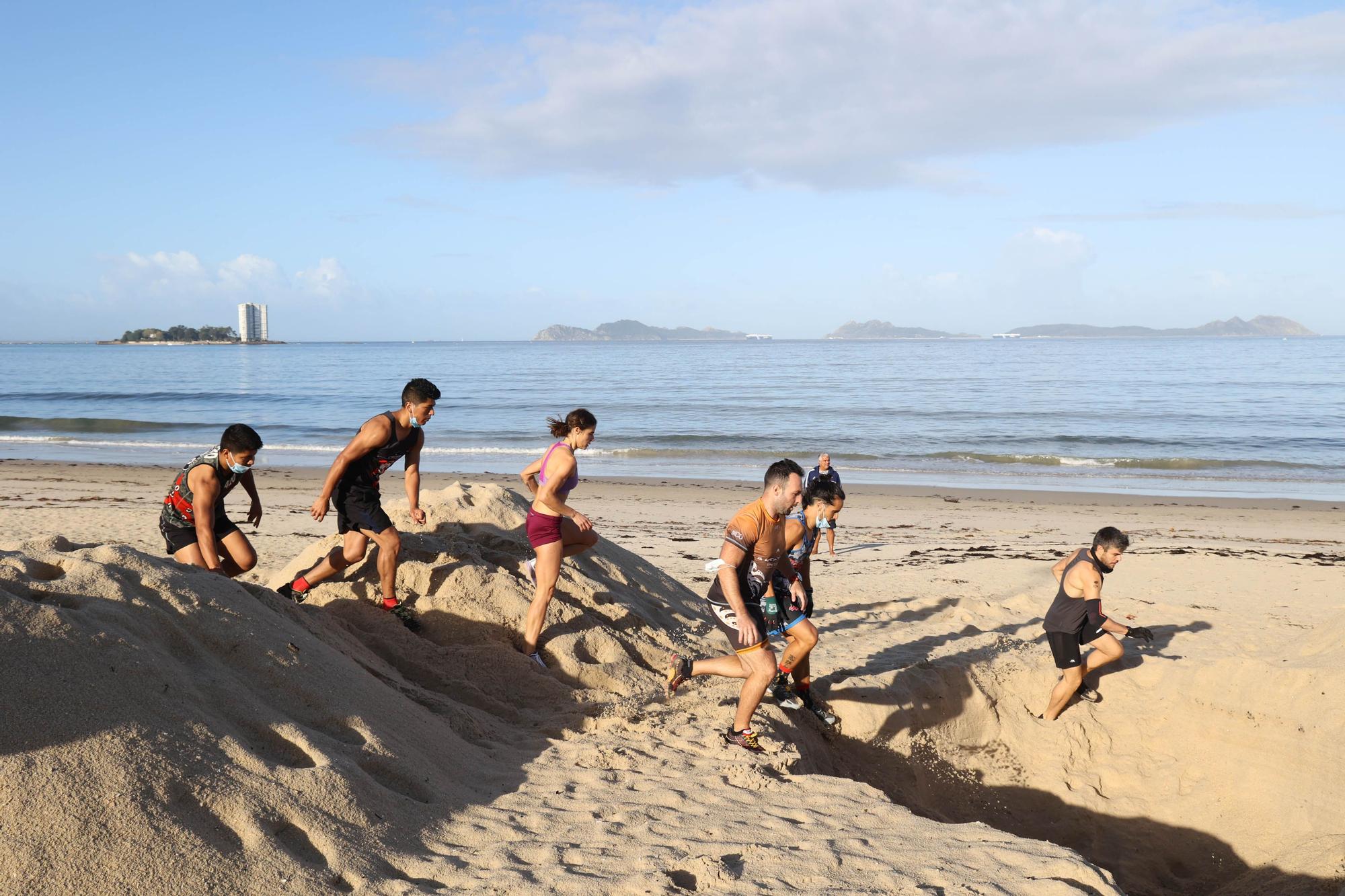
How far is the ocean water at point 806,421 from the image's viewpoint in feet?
73.0

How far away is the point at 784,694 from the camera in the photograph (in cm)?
574

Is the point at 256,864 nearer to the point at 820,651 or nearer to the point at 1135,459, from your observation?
the point at 820,651

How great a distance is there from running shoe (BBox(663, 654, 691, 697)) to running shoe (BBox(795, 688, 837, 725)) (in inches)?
33.7

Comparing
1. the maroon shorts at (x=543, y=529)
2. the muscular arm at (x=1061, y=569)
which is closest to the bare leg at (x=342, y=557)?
the maroon shorts at (x=543, y=529)

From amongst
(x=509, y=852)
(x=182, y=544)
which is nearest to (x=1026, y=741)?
(x=509, y=852)

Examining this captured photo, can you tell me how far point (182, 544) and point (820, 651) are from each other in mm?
4789

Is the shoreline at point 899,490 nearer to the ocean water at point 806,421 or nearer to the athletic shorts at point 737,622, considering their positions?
the ocean water at point 806,421

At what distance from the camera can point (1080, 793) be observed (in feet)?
19.1

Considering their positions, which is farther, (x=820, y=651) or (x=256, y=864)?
(x=820, y=651)

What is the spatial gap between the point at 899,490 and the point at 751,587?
13.6 meters

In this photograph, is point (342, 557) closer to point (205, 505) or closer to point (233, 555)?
point (233, 555)

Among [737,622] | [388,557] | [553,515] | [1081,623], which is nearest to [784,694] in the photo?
[737,622]

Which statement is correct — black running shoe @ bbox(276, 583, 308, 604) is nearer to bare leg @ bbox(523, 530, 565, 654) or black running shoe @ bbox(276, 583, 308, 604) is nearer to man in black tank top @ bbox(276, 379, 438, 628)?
man in black tank top @ bbox(276, 379, 438, 628)

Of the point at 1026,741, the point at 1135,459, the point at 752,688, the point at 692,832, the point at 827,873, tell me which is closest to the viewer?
the point at 827,873
